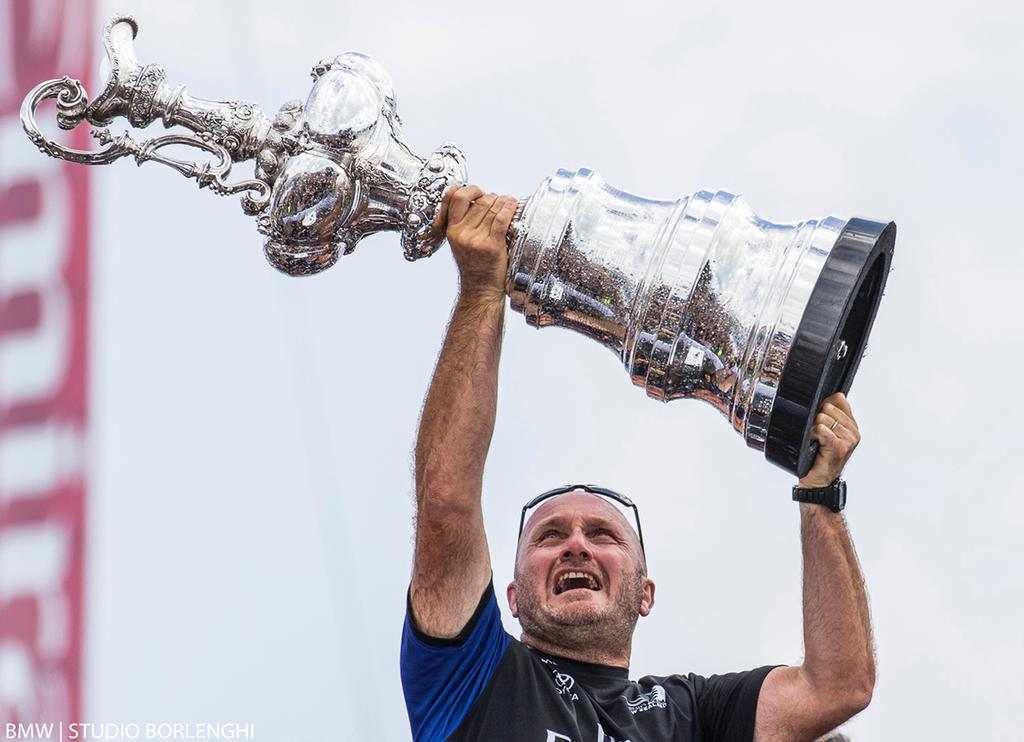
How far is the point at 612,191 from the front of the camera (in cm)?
404

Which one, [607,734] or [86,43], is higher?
[86,43]

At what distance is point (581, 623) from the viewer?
4.61 meters

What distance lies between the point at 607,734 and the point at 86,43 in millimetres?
3412

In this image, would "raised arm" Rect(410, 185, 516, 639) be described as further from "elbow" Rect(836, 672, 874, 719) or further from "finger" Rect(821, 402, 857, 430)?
"elbow" Rect(836, 672, 874, 719)

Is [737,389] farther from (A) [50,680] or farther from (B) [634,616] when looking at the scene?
(A) [50,680]

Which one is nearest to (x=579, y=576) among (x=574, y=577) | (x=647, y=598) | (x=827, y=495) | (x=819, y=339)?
(x=574, y=577)

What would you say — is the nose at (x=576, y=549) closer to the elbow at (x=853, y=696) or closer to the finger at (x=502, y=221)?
the elbow at (x=853, y=696)

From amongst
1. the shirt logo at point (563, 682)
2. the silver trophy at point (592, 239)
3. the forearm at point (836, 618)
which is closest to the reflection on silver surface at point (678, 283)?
the silver trophy at point (592, 239)

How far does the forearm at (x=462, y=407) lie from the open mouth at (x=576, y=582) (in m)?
0.73

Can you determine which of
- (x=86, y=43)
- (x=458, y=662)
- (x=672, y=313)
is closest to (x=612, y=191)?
(x=672, y=313)

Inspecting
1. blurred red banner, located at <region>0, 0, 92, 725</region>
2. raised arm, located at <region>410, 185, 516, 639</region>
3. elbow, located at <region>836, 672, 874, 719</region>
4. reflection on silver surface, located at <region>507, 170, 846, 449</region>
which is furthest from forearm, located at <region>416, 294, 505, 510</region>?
blurred red banner, located at <region>0, 0, 92, 725</region>

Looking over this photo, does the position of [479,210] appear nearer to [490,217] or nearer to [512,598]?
[490,217]

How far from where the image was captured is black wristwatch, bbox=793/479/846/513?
432 centimetres

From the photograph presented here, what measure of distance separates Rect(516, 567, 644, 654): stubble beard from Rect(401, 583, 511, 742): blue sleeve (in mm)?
354
